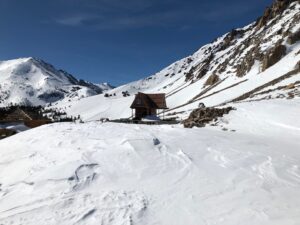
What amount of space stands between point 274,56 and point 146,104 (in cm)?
2937

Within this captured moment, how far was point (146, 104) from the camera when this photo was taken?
52.0 metres

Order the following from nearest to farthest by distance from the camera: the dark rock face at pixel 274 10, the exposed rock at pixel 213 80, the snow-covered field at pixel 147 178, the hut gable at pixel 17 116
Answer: the snow-covered field at pixel 147 178
the hut gable at pixel 17 116
the exposed rock at pixel 213 80
the dark rock face at pixel 274 10

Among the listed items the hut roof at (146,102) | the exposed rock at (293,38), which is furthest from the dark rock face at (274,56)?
the hut roof at (146,102)

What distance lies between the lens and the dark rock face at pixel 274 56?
63.0 metres

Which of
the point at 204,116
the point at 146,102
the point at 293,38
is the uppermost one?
the point at 293,38

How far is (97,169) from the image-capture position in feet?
35.4

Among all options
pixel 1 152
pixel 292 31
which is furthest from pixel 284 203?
pixel 292 31

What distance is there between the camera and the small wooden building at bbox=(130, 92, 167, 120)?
171ft

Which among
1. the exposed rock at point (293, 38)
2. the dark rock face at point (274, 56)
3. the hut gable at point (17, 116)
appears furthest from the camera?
the exposed rock at point (293, 38)

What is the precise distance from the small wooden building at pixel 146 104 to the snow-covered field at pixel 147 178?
35550mm

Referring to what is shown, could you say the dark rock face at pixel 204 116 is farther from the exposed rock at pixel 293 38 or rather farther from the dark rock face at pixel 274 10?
the dark rock face at pixel 274 10

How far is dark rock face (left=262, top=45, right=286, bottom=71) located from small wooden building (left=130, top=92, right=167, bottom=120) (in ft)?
80.0

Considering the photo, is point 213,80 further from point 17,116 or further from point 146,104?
point 17,116

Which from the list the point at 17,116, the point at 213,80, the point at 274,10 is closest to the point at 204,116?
the point at 17,116
